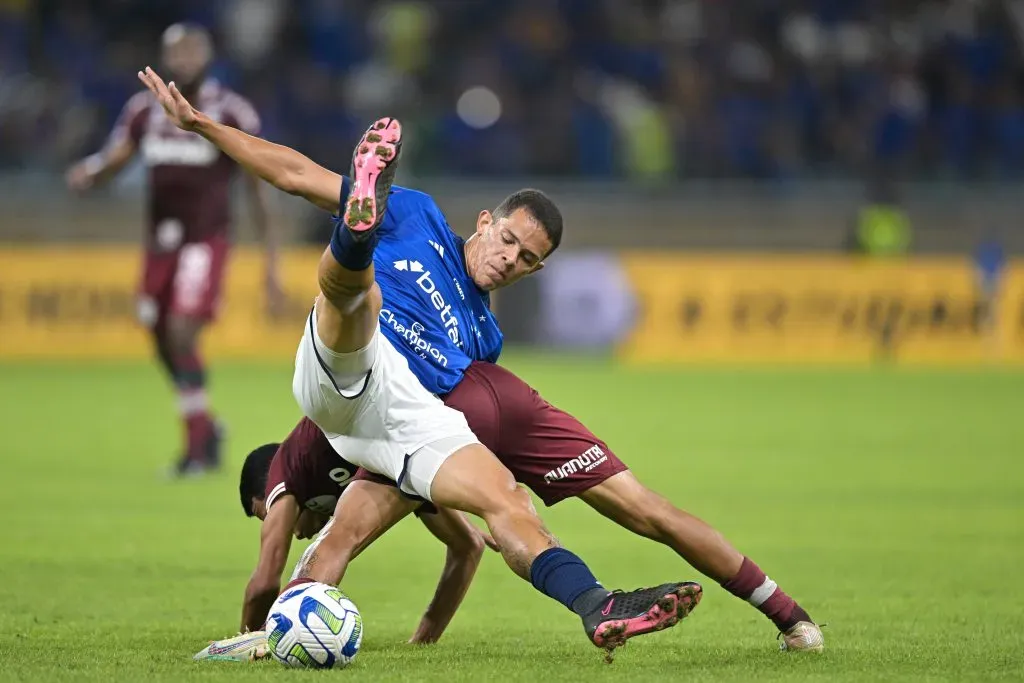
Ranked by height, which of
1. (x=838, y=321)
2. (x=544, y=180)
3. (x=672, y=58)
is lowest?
(x=838, y=321)

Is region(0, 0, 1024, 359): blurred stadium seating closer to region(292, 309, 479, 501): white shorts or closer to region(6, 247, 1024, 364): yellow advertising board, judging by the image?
region(6, 247, 1024, 364): yellow advertising board

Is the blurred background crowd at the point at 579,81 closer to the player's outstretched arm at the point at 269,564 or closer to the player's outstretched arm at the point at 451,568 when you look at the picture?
the player's outstretched arm at the point at 451,568

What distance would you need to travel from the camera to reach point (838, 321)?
2230 centimetres

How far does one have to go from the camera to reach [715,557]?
6059 mm

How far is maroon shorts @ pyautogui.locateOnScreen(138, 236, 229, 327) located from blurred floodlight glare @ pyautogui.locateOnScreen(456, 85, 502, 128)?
40.4ft

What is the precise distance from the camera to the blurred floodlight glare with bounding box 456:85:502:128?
78.5 ft

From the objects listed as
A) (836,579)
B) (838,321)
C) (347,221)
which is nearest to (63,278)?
(838,321)

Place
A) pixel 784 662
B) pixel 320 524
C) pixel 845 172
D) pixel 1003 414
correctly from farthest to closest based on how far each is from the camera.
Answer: pixel 845 172
pixel 1003 414
pixel 320 524
pixel 784 662

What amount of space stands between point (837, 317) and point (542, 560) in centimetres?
1723

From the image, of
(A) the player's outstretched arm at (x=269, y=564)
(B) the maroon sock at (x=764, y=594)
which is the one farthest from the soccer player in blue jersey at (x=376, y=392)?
(B) the maroon sock at (x=764, y=594)

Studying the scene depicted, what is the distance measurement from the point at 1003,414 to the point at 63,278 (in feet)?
36.4

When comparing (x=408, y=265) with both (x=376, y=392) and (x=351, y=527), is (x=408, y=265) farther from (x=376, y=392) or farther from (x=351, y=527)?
(x=351, y=527)

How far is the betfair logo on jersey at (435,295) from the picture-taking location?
6398 millimetres

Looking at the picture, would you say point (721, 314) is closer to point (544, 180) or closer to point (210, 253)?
point (544, 180)
